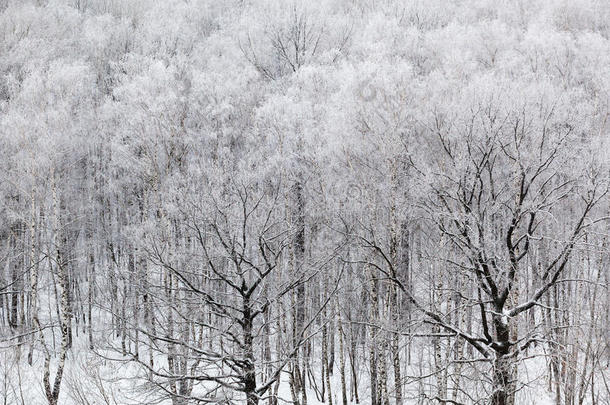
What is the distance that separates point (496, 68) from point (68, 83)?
16545 mm

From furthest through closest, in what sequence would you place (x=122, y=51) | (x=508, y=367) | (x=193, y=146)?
(x=122, y=51), (x=193, y=146), (x=508, y=367)

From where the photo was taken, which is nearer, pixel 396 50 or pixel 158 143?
pixel 158 143

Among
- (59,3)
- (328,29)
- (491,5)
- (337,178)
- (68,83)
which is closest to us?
(337,178)

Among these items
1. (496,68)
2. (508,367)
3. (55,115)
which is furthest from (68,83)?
(508,367)

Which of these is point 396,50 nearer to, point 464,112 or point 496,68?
point 496,68

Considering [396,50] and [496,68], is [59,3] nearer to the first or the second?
[396,50]

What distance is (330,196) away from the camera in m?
15.3

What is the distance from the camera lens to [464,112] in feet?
43.7

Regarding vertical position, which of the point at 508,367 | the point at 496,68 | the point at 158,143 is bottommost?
the point at 508,367

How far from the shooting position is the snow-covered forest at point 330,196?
11.1 metres

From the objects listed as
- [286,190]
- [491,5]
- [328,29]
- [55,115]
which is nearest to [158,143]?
[55,115]

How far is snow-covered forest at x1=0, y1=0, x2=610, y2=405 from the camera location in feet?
36.4

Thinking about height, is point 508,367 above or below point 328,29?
below

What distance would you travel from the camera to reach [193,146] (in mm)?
18438
